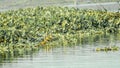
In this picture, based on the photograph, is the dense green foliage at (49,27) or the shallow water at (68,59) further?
the dense green foliage at (49,27)

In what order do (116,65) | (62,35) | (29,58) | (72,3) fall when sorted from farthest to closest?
(72,3), (62,35), (29,58), (116,65)

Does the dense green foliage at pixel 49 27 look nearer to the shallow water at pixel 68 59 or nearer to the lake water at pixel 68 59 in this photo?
the lake water at pixel 68 59

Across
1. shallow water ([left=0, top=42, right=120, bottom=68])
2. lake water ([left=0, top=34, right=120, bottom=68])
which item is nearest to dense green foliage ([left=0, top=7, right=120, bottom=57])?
lake water ([left=0, top=34, right=120, bottom=68])

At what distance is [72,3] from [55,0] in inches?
63.5

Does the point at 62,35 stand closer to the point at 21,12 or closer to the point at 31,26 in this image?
the point at 31,26

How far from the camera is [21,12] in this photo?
36094mm

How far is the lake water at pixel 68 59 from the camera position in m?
21.8

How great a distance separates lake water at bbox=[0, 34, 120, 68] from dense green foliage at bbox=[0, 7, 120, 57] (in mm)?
1674

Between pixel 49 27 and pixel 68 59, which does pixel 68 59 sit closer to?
pixel 68 59

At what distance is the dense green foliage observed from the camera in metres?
28.1

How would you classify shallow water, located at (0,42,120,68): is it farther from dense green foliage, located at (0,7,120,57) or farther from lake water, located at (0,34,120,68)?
dense green foliage, located at (0,7,120,57)

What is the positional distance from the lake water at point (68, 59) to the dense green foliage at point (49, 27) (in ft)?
5.49

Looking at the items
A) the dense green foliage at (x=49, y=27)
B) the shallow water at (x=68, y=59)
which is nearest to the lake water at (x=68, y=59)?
the shallow water at (x=68, y=59)

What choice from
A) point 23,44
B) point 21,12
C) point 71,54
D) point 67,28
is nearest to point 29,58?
point 71,54
